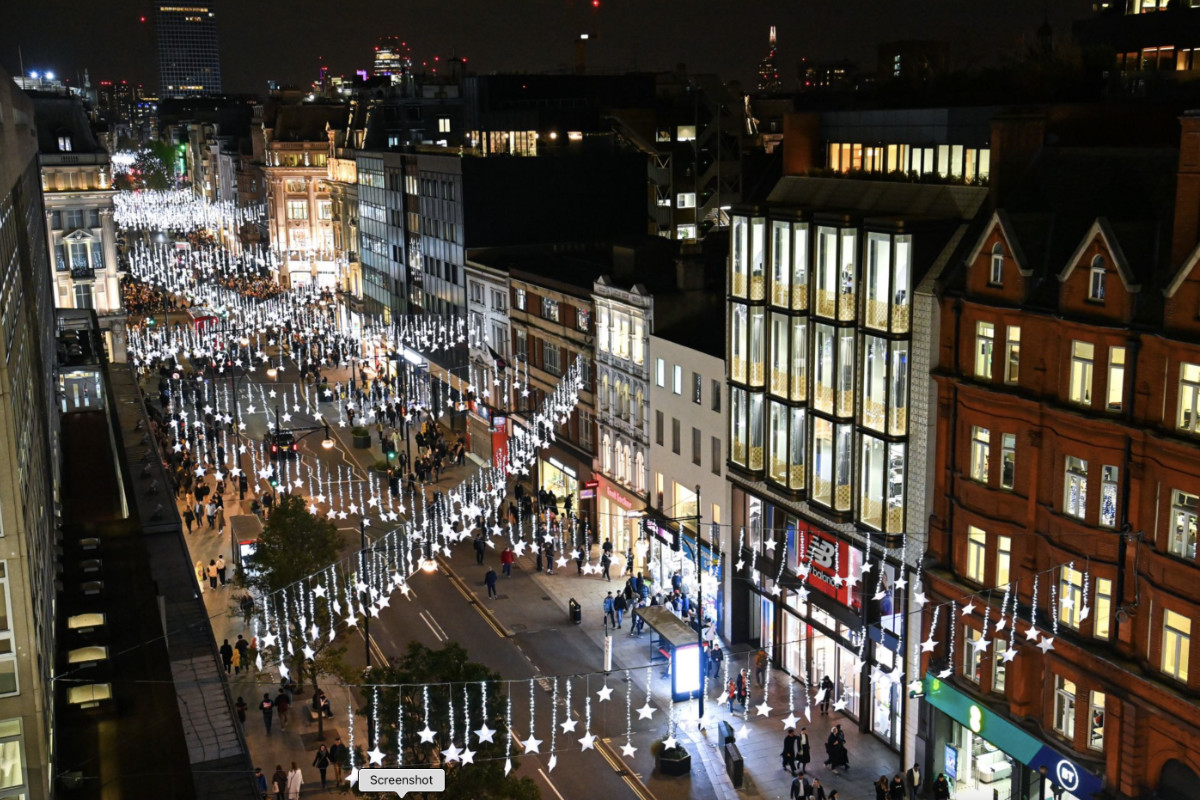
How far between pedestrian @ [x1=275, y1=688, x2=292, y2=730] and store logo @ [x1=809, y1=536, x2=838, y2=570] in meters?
17.1

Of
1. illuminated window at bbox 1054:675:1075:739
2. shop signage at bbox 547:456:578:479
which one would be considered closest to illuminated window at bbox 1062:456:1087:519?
illuminated window at bbox 1054:675:1075:739

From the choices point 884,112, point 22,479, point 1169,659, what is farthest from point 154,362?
point 1169,659

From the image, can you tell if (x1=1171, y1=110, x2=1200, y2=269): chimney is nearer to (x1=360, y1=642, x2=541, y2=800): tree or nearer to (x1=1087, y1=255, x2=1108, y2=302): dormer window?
(x1=1087, y1=255, x2=1108, y2=302): dormer window

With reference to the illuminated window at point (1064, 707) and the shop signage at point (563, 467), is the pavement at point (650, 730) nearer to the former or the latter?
the illuminated window at point (1064, 707)

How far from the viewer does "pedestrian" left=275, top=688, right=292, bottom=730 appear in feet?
122

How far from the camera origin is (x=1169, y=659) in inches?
1054

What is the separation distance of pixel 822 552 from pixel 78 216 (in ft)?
236

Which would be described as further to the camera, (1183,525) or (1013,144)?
(1013,144)

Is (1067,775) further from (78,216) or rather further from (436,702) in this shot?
(78,216)

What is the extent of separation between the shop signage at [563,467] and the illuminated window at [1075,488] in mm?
30121

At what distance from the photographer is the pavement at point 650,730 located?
34375 millimetres

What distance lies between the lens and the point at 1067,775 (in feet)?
96.9

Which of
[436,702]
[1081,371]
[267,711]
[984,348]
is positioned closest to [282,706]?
[267,711]

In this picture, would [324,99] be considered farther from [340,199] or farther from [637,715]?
[637,715]
